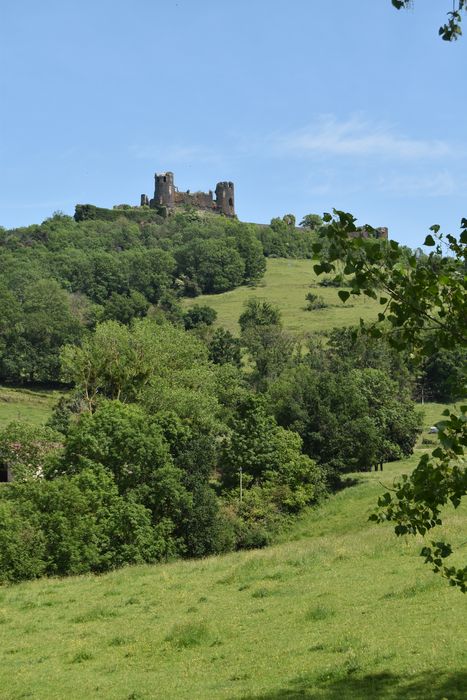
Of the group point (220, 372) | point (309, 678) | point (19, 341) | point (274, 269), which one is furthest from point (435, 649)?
point (274, 269)

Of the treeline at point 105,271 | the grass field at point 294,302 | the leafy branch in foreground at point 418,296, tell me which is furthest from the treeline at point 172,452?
the grass field at point 294,302

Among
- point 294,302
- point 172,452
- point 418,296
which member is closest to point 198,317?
point 294,302

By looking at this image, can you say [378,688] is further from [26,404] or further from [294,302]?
[294,302]

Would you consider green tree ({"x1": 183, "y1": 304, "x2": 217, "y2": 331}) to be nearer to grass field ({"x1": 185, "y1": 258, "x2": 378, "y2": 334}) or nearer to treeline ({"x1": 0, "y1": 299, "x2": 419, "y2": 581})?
grass field ({"x1": 185, "y1": 258, "x2": 378, "y2": 334})

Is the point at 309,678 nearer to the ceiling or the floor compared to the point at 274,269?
nearer to the floor

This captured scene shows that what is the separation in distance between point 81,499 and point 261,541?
10.4m

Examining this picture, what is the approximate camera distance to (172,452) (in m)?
40.8

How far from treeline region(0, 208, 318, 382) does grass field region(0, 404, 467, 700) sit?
66.4m

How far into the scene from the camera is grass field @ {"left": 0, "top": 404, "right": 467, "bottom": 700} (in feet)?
45.0

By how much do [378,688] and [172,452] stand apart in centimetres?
2851

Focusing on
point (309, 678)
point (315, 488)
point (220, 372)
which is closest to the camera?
point (309, 678)

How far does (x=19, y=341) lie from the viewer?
91375 millimetres

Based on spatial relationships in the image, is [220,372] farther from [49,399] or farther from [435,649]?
[435,649]

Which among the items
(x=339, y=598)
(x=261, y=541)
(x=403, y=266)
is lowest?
(x=261, y=541)
